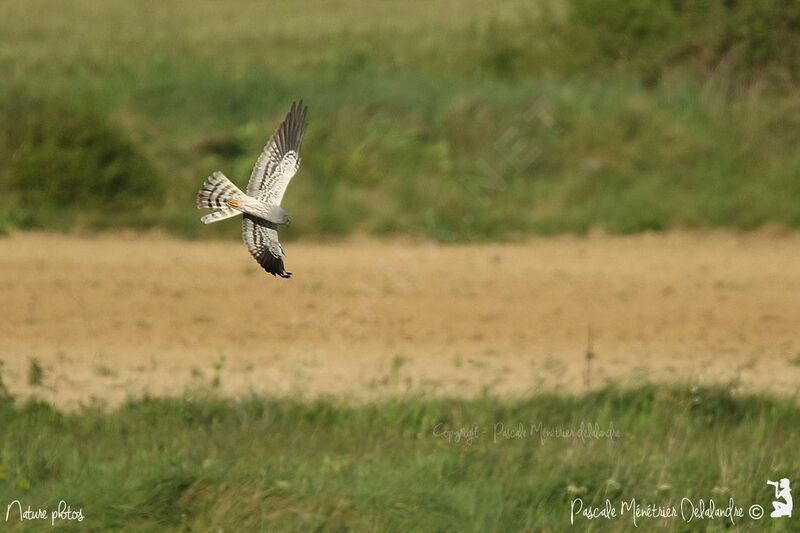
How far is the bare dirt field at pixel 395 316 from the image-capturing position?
7.53 m

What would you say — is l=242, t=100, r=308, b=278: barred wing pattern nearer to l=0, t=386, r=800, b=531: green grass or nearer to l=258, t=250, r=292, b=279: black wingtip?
l=258, t=250, r=292, b=279: black wingtip

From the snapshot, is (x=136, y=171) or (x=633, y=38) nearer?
(x=136, y=171)

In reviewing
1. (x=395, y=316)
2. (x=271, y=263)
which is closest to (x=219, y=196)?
(x=271, y=263)

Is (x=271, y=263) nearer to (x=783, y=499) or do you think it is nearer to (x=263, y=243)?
(x=263, y=243)

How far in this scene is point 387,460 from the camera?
5.82m

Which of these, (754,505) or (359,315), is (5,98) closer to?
(359,315)

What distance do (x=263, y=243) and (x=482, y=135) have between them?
7.88m

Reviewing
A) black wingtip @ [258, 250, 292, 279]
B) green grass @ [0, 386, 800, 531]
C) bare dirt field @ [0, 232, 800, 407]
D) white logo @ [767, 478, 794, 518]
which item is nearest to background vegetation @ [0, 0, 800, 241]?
bare dirt field @ [0, 232, 800, 407]

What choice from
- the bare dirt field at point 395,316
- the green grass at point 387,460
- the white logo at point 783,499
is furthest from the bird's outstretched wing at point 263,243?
the bare dirt field at point 395,316

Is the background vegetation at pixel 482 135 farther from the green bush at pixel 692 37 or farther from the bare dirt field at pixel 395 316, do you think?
the bare dirt field at pixel 395 316

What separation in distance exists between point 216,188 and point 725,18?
960 cm

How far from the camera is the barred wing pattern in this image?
3.19 meters

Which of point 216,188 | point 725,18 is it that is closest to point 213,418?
point 216,188

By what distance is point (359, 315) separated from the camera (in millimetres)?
8492
